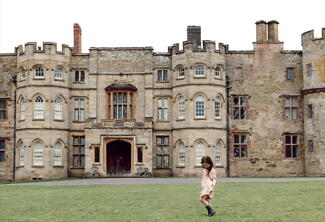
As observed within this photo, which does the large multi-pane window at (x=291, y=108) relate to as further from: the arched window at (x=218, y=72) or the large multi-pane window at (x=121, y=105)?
the large multi-pane window at (x=121, y=105)

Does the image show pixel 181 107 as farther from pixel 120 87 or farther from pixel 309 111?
pixel 309 111

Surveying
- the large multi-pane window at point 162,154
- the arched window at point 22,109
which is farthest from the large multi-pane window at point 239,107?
the arched window at point 22,109

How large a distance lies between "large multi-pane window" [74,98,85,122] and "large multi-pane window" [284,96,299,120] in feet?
49.5

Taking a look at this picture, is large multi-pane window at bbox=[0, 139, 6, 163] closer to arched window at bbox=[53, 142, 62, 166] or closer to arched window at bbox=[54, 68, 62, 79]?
arched window at bbox=[53, 142, 62, 166]

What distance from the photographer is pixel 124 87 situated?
152 ft

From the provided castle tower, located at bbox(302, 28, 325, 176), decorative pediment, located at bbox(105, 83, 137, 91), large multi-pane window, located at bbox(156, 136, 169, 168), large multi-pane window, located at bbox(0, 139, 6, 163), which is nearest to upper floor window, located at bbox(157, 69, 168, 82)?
decorative pediment, located at bbox(105, 83, 137, 91)

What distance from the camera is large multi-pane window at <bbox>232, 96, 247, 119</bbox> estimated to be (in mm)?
47188

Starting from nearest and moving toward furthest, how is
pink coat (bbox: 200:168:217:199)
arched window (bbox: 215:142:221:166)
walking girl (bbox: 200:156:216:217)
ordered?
walking girl (bbox: 200:156:216:217) → pink coat (bbox: 200:168:217:199) → arched window (bbox: 215:142:221:166)

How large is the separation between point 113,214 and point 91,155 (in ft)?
92.5

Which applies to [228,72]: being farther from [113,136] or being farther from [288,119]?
[113,136]

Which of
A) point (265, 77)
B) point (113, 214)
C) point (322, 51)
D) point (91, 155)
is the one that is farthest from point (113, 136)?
point (113, 214)

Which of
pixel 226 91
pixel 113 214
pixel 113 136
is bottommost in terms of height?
pixel 113 214

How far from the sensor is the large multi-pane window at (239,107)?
155 ft

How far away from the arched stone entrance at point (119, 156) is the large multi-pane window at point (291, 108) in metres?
12.0
